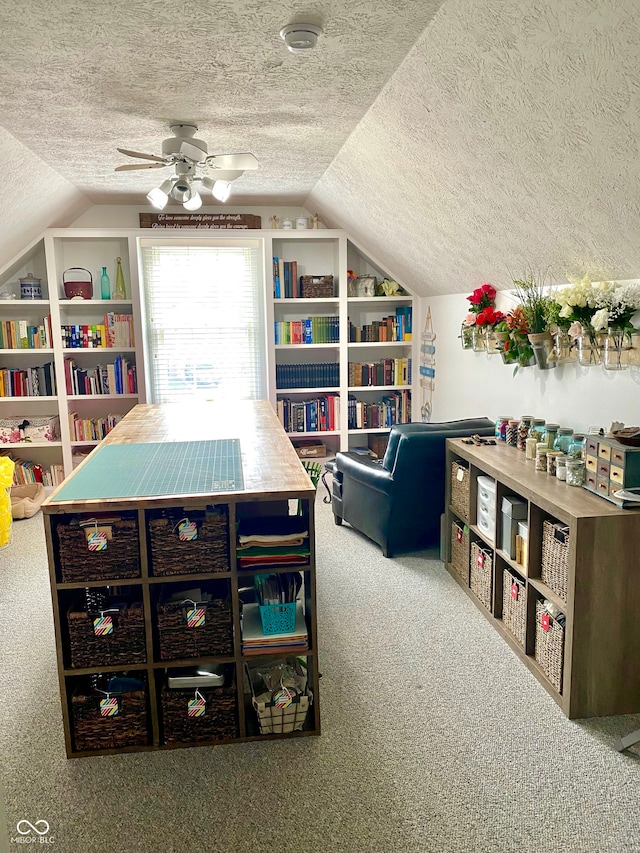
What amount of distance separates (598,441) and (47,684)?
252cm

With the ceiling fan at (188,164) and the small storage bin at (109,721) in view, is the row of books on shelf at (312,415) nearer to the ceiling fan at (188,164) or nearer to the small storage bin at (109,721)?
the ceiling fan at (188,164)

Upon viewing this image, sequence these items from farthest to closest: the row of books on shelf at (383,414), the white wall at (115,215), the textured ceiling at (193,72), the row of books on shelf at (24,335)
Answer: the row of books on shelf at (383,414), the white wall at (115,215), the row of books on shelf at (24,335), the textured ceiling at (193,72)

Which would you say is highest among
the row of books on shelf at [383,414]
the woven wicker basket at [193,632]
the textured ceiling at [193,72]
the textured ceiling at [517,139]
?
the textured ceiling at [193,72]

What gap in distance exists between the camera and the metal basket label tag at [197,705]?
2.29 metres

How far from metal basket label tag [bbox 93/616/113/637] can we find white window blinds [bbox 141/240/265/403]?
3.76 metres

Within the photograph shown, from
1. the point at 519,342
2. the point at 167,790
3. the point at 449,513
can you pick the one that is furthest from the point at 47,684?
the point at 519,342

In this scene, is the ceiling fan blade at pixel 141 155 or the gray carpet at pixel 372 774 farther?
the ceiling fan blade at pixel 141 155

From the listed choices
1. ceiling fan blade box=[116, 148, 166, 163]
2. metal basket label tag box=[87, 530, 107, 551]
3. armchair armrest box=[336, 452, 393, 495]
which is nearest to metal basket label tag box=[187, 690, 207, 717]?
metal basket label tag box=[87, 530, 107, 551]

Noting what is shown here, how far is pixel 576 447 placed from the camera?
9.52 ft

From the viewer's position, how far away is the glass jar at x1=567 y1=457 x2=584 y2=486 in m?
2.73

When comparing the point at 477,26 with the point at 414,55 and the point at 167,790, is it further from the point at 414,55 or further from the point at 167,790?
the point at 167,790

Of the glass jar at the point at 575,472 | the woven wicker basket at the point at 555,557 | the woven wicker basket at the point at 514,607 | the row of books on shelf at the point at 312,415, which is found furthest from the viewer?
the row of books on shelf at the point at 312,415

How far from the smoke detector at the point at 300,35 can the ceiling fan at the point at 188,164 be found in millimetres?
1012

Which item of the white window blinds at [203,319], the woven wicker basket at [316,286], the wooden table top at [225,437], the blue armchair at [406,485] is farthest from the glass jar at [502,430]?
the white window blinds at [203,319]
